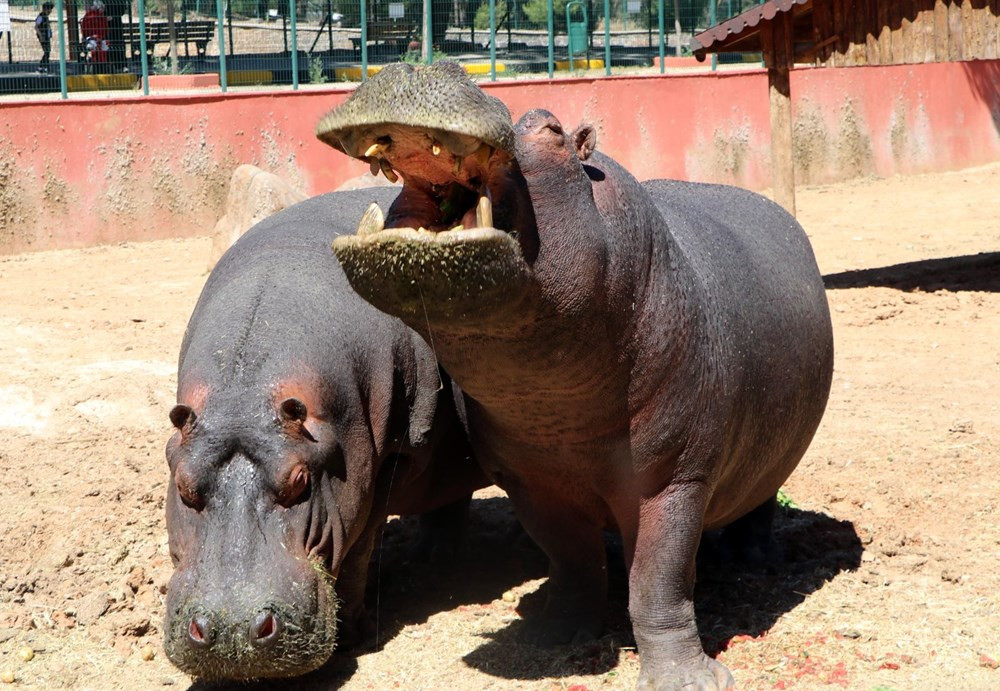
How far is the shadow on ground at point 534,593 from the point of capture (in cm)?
481

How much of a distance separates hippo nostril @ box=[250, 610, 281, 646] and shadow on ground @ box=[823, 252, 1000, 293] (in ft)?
28.2

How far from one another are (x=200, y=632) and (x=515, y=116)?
494 inches

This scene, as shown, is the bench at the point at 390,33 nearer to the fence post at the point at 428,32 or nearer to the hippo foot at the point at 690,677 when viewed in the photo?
the fence post at the point at 428,32

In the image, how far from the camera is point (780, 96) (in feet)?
43.1

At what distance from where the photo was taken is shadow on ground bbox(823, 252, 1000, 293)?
1170 centimetres

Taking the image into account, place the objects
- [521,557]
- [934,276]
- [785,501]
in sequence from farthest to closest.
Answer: [934,276] < [785,501] < [521,557]

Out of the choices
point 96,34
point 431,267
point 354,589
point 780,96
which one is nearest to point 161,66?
point 96,34

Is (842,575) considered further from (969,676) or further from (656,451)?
(656,451)

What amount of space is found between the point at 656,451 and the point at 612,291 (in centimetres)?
61

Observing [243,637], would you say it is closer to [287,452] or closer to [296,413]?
[287,452]

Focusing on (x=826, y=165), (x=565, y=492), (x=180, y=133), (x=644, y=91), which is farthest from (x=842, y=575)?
(x=826, y=165)

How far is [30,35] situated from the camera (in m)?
15.7

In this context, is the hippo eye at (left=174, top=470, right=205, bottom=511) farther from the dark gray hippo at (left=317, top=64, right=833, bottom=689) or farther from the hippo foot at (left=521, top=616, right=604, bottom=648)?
the hippo foot at (left=521, top=616, right=604, bottom=648)

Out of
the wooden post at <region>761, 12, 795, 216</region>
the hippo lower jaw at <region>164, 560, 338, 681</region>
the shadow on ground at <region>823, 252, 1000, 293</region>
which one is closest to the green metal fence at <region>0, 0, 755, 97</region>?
the wooden post at <region>761, 12, 795, 216</region>
